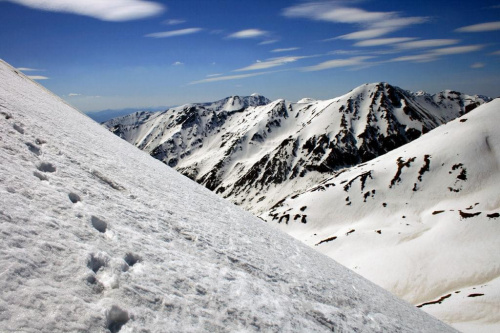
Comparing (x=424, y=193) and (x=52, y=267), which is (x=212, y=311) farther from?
(x=424, y=193)

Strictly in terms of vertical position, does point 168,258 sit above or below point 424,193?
below

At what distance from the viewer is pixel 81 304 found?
4.14m

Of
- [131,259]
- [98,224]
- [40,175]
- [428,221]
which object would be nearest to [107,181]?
[40,175]

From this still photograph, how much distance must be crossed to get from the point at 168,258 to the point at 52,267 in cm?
252

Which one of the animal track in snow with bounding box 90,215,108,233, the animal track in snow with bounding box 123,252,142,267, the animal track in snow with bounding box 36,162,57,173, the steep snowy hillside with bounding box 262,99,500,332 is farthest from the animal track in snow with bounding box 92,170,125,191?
the steep snowy hillside with bounding box 262,99,500,332

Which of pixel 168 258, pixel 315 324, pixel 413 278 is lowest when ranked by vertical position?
pixel 413 278

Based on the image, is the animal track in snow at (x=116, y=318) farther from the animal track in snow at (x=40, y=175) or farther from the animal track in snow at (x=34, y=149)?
the animal track in snow at (x=34, y=149)

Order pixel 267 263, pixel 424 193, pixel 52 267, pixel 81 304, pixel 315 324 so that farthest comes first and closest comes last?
pixel 424 193 < pixel 267 263 < pixel 315 324 < pixel 52 267 < pixel 81 304

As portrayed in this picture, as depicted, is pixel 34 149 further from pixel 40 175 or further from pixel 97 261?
pixel 97 261

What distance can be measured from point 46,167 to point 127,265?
4501 mm

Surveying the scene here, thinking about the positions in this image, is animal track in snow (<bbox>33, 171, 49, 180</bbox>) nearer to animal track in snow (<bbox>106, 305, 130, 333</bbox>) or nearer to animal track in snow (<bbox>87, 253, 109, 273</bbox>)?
animal track in snow (<bbox>87, 253, 109, 273</bbox>)

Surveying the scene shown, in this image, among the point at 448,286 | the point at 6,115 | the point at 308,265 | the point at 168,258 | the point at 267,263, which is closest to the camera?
the point at 168,258

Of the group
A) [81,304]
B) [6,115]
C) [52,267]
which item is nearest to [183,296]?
[81,304]

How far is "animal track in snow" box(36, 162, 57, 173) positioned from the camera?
7.60 m
